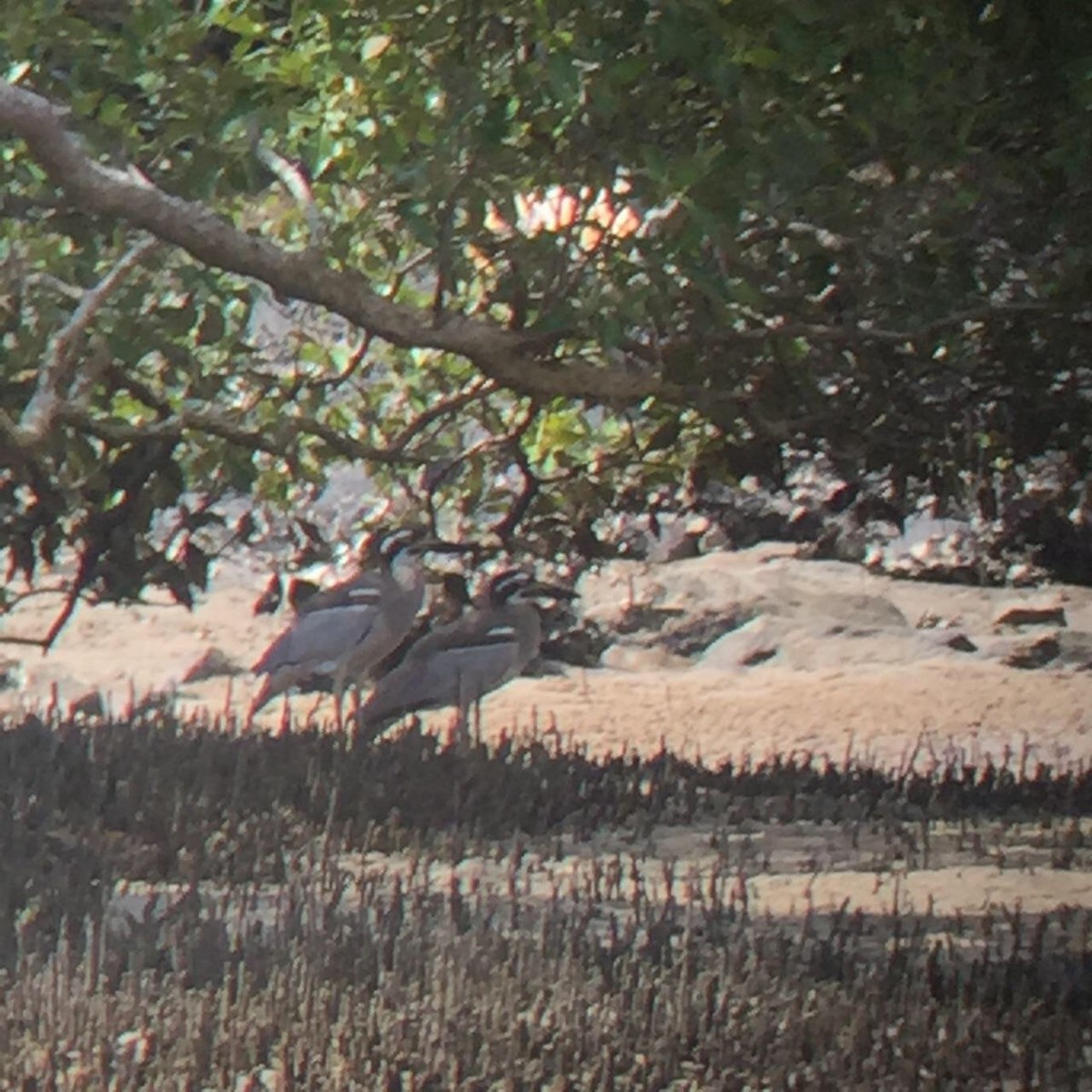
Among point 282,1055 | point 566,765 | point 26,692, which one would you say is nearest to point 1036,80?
point 566,765

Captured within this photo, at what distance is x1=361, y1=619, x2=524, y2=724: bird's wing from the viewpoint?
306 inches

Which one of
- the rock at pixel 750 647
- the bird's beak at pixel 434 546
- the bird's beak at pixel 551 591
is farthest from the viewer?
the rock at pixel 750 647

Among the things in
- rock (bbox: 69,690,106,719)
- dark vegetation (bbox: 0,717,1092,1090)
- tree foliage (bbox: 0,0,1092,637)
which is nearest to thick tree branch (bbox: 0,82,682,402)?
tree foliage (bbox: 0,0,1092,637)

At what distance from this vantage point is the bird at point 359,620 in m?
7.66

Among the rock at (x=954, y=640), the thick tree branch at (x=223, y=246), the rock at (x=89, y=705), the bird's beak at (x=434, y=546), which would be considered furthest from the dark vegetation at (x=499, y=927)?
the thick tree branch at (x=223, y=246)

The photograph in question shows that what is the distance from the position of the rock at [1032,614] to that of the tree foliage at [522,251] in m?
0.51

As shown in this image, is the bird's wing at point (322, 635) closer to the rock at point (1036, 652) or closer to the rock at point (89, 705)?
the rock at point (89, 705)

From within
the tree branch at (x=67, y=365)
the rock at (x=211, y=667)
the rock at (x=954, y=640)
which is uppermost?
the tree branch at (x=67, y=365)

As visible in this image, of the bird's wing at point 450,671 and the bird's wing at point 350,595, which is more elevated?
the bird's wing at point 350,595

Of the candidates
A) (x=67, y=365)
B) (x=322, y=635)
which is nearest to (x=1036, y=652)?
(x=322, y=635)

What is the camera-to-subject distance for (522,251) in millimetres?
6262

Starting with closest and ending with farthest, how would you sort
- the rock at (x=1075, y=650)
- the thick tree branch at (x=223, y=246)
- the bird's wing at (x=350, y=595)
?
the thick tree branch at (x=223, y=246) → the rock at (x=1075, y=650) → the bird's wing at (x=350, y=595)

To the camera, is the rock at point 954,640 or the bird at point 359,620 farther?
the rock at point 954,640

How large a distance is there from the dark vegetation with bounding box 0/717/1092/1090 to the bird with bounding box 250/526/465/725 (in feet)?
0.92
